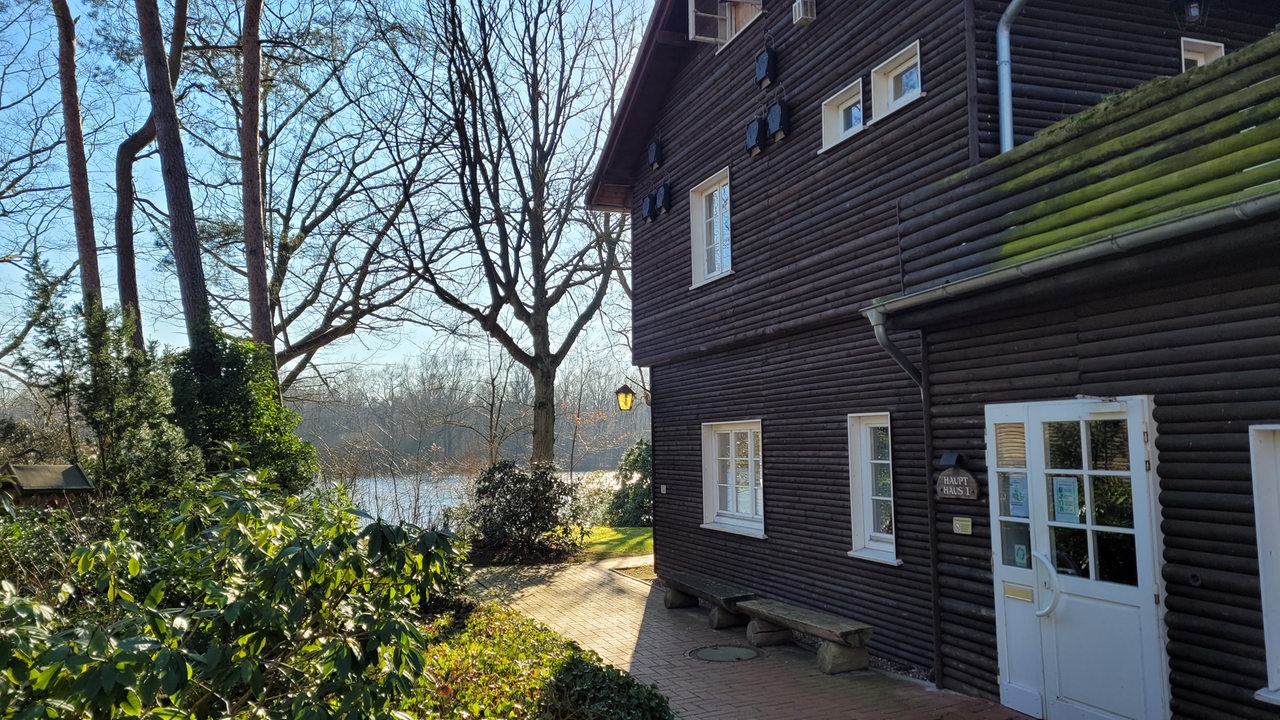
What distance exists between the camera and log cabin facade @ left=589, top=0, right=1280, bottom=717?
14.6 feet

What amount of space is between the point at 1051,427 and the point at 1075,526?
0.66 meters

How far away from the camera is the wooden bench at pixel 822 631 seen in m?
7.02

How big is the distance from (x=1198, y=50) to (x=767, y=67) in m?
4.11

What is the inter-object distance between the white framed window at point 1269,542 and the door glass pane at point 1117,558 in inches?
26.9

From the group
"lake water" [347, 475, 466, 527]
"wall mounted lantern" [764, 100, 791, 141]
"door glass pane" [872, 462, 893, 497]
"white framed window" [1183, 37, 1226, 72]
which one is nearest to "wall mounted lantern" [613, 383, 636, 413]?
"lake water" [347, 475, 466, 527]

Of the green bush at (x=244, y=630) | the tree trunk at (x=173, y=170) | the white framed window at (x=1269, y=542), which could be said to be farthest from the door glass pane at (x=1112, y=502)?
the tree trunk at (x=173, y=170)

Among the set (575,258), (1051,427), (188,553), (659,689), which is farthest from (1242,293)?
(575,258)

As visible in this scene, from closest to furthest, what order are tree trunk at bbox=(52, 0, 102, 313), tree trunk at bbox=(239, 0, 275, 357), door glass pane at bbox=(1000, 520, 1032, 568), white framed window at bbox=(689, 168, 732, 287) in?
door glass pane at bbox=(1000, 520, 1032, 568), white framed window at bbox=(689, 168, 732, 287), tree trunk at bbox=(239, 0, 275, 357), tree trunk at bbox=(52, 0, 102, 313)

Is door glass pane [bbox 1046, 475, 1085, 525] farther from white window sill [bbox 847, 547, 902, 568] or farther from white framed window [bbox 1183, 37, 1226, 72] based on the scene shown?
white framed window [bbox 1183, 37, 1226, 72]

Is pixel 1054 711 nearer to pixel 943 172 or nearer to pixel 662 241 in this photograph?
pixel 943 172

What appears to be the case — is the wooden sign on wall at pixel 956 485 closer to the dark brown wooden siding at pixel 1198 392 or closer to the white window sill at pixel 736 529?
the dark brown wooden siding at pixel 1198 392

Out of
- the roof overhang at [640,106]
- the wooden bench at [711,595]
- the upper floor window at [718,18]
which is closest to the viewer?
the wooden bench at [711,595]

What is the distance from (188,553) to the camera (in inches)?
160

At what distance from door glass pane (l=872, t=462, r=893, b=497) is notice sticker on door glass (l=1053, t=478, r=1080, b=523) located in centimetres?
214
